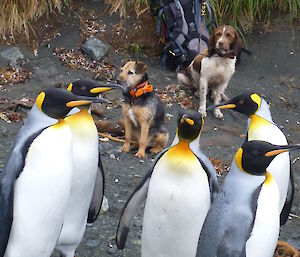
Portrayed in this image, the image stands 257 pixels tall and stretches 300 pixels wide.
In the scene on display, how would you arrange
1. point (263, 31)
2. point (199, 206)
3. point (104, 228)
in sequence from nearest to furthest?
point (199, 206) → point (104, 228) → point (263, 31)

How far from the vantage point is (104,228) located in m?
3.60

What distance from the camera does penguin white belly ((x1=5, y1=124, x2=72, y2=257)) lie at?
2.57 m

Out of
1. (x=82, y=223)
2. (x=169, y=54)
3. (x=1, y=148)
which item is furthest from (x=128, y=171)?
(x=169, y=54)

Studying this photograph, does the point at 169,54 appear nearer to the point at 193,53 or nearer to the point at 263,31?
the point at 193,53

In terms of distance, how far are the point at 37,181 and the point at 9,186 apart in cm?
14

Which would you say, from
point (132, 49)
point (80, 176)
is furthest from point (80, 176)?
point (132, 49)

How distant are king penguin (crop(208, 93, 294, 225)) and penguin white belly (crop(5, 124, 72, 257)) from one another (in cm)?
106

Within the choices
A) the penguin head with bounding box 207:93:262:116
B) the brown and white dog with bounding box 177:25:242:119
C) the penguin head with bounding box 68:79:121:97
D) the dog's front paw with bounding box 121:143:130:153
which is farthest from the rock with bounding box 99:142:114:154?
the penguin head with bounding box 207:93:262:116

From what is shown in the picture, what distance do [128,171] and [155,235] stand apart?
1.63 metres

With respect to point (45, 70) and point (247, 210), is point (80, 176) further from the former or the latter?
point (45, 70)

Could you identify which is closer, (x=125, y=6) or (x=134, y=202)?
(x=134, y=202)

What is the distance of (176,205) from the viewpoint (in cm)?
279

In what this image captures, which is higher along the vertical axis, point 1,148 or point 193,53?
point 1,148

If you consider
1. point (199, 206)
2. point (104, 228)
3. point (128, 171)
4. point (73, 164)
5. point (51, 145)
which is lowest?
point (128, 171)
